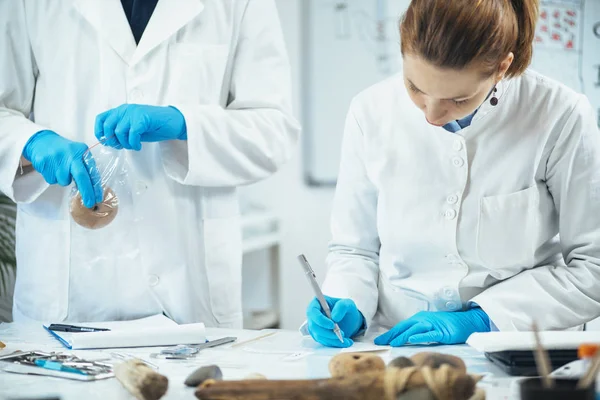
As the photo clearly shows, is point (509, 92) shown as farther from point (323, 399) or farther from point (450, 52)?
point (323, 399)

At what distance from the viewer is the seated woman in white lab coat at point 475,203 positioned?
4.20ft

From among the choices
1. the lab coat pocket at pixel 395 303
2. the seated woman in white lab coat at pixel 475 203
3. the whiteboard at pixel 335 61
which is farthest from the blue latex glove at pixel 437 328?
the whiteboard at pixel 335 61

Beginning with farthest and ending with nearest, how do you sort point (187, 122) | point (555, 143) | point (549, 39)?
point (549, 39) < point (187, 122) < point (555, 143)

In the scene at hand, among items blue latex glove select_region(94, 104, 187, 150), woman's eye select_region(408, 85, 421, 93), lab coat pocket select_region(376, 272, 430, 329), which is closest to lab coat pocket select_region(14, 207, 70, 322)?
blue latex glove select_region(94, 104, 187, 150)

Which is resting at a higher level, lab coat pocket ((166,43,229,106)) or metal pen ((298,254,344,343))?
lab coat pocket ((166,43,229,106))

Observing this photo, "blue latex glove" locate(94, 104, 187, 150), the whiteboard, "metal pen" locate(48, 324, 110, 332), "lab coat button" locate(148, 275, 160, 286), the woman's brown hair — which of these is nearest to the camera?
the woman's brown hair

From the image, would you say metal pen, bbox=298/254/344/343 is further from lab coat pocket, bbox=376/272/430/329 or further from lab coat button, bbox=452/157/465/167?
lab coat button, bbox=452/157/465/167

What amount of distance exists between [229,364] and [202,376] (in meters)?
0.17

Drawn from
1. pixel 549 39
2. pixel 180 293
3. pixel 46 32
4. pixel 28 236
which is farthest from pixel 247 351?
pixel 549 39

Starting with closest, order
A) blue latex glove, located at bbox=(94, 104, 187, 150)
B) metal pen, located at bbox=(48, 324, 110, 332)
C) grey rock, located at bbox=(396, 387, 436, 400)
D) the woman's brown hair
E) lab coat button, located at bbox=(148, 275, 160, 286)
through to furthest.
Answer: grey rock, located at bbox=(396, 387, 436, 400) < the woman's brown hair < metal pen, located at bbox=(48, 324, 110, 332) < blue latex glove, located at bbox=(94, 104, 187, 150) < lab coat button, located at bbox=(148, 275, 160, 286)

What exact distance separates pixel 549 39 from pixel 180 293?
1985 mm

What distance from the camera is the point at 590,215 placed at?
1342 mm

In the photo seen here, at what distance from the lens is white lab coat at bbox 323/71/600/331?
1.34m

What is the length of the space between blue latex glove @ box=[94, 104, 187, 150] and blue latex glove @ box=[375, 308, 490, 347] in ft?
2.12
